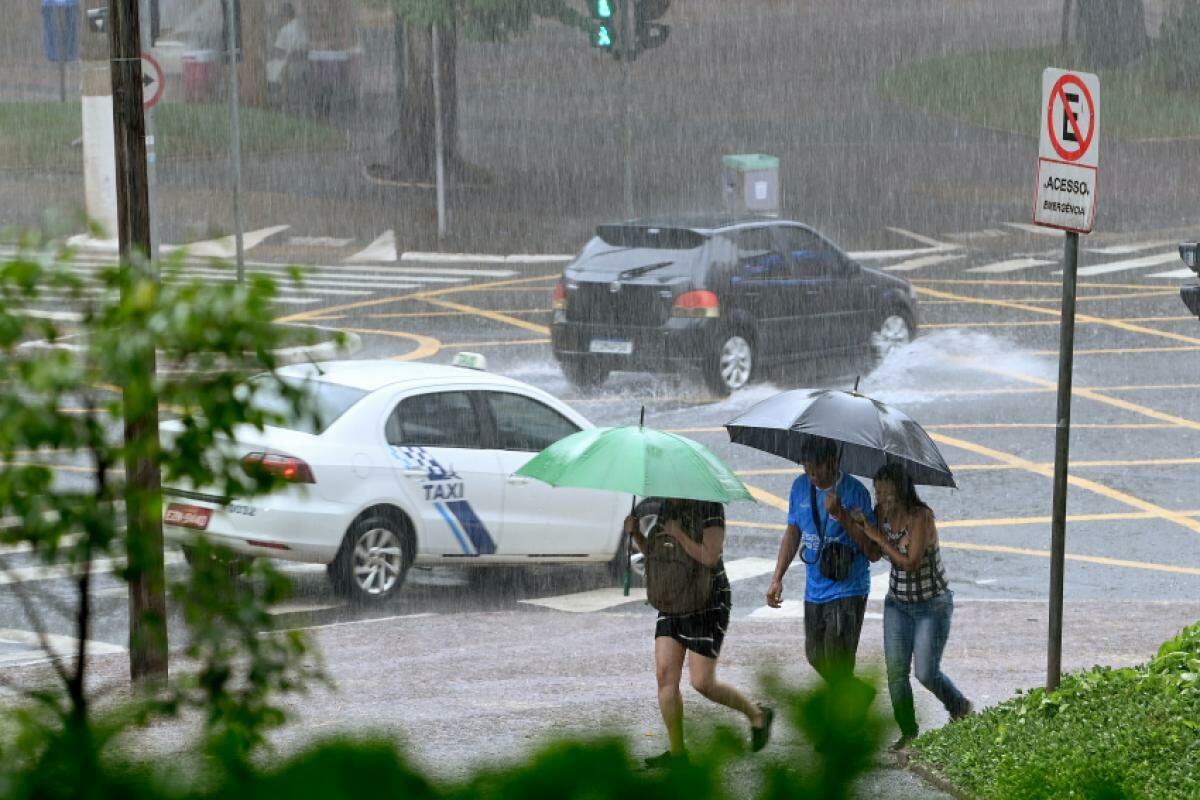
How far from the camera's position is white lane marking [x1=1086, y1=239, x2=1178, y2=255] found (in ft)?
94.0

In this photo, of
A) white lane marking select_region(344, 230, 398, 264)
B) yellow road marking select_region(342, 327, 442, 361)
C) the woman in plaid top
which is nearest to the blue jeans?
the woman in plaid top

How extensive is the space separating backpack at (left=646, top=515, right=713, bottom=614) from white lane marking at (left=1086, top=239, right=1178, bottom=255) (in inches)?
882

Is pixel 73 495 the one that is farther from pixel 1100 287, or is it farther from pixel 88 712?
pixel 1100 287

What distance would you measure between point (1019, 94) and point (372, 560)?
33528 millimetres

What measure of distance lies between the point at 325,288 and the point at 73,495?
23172 millimetres

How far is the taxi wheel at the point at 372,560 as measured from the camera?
11.0 metres

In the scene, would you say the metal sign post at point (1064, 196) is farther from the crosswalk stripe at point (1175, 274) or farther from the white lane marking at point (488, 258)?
the white lane marking at point (488, 258)

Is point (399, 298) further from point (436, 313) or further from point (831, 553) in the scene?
point (831, 553)

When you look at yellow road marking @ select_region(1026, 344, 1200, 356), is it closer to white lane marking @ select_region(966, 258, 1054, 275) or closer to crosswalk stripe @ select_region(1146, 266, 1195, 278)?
crosswalk stripe @ select_region(1146, 266, 1195, 278)

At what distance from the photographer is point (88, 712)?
2277mm

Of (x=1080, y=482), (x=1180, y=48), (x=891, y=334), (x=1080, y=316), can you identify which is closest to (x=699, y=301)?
(x=891, y=334)

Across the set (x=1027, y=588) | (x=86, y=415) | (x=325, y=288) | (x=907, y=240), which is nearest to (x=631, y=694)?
(x=1027, y=588)

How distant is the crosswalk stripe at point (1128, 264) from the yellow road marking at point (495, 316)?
8.37m

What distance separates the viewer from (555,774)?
5.81ft
